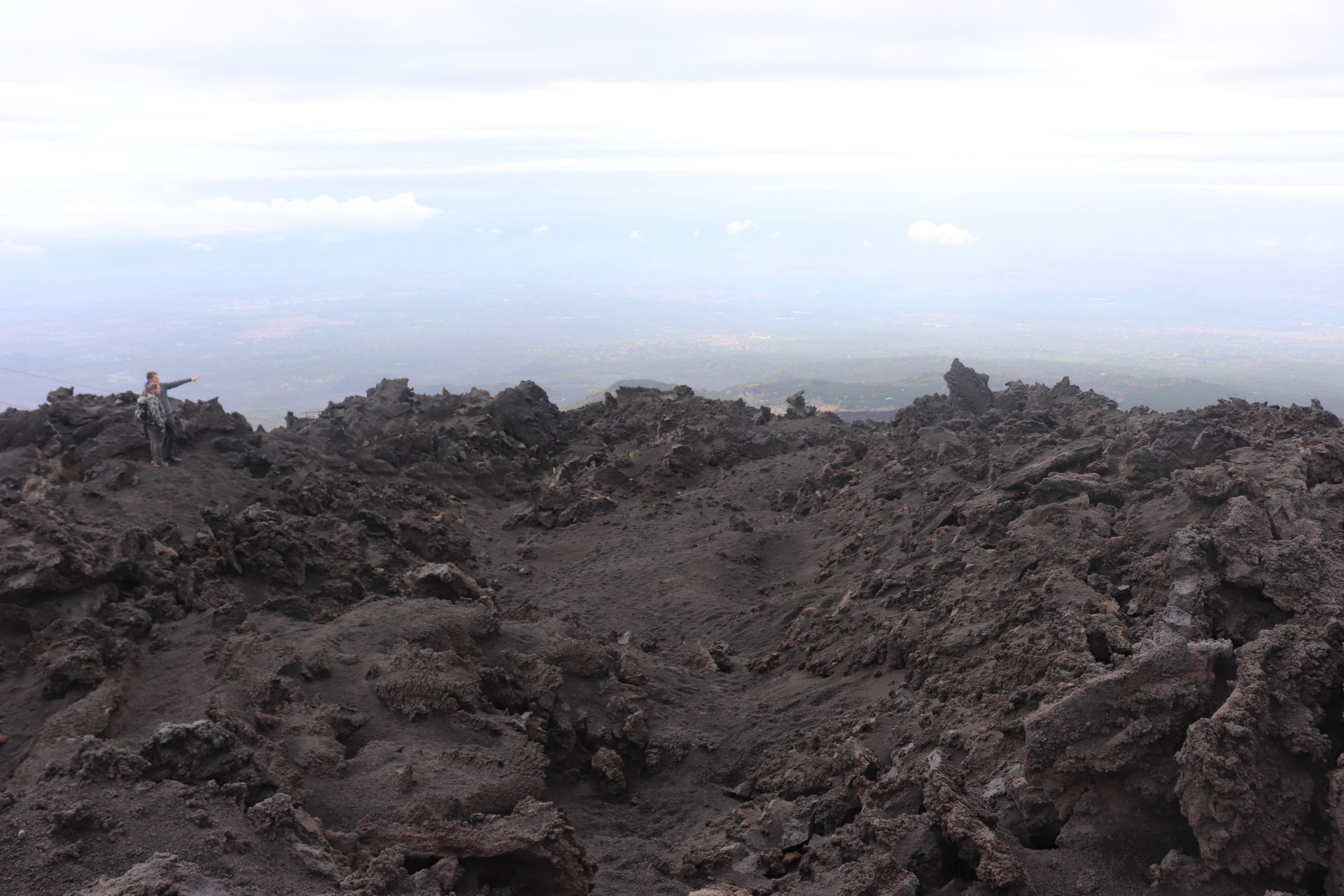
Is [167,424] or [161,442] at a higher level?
[167,424]

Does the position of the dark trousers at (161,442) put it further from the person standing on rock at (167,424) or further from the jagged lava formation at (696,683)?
the jagged lava formation at (696,683)

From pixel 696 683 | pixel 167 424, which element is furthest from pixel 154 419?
pixel 696 683

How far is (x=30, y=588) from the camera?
8.02 metres

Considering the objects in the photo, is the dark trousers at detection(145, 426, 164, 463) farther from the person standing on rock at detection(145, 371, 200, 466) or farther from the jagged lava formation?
the jagged lava formation

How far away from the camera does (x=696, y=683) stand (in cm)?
1028

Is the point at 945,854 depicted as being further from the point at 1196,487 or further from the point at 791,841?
the point at 1196,487

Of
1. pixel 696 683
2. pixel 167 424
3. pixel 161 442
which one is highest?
pixel 167 424

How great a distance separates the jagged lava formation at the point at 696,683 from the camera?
16.0 feet

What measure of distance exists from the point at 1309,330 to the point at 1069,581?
693 feet

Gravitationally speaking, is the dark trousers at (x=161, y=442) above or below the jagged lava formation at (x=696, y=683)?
above

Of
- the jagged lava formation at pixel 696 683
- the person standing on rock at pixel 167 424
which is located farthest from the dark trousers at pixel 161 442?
the jagged lava formation at pixel 696 683

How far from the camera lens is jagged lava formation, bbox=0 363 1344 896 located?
4.86 meters

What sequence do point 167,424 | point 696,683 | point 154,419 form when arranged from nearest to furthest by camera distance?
point 696,683 → point 154,419 → point 167,424

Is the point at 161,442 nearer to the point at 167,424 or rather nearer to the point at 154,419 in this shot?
the point at 167,424
